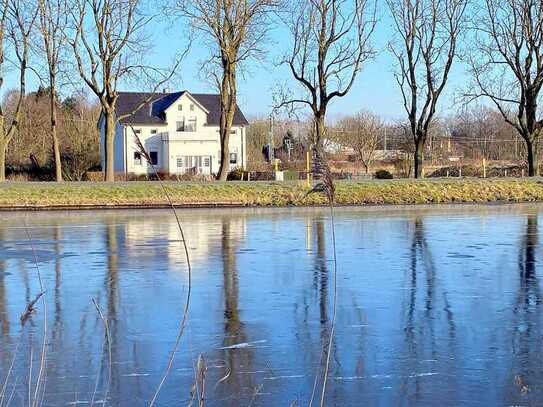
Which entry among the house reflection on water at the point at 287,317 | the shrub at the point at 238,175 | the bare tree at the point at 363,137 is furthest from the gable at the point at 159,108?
the house reflection on water at the point at 287,317

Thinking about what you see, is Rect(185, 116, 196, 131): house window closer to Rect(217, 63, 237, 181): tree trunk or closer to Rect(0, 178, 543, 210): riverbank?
Rect(217, 63, 237, 181): tree trunk

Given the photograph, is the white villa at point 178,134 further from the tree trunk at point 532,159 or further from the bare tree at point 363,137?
the tree trunk at point 532,159

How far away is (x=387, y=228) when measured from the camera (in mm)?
20469

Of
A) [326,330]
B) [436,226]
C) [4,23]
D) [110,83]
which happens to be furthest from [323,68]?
[326,330]

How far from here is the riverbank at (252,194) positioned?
98.3 feet

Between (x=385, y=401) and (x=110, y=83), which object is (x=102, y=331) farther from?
(x=110, y=83)

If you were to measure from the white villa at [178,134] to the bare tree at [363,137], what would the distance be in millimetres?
10971

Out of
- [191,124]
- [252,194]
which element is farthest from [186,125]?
[252,194]

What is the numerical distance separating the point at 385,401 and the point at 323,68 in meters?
37.8

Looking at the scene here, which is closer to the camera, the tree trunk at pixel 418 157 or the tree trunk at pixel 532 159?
the tree trunk at pixel 532 159

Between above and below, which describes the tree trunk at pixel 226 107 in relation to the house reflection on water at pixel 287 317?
above

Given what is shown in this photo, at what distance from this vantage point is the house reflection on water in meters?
6.18

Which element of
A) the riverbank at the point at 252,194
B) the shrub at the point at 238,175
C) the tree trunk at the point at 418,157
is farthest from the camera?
the shrub at the point at 238,175

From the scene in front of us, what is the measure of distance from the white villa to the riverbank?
39.6m
